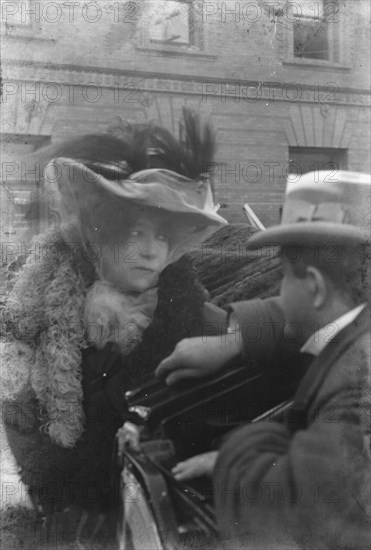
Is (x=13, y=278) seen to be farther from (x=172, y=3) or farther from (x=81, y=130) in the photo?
(x=172, y=3)

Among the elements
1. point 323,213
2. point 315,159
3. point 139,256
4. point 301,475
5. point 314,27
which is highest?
point 314,27

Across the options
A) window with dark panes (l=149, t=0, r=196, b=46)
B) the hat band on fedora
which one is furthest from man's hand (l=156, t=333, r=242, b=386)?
window with dark panes (l=149, t=0, r=196, b=46)

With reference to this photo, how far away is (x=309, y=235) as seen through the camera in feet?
8.73

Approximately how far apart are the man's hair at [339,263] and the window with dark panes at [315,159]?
0.28 meters

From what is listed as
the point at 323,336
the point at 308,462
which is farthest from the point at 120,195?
the point at 308,462

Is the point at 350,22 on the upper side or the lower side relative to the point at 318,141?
upper

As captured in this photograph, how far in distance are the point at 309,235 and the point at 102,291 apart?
734mm

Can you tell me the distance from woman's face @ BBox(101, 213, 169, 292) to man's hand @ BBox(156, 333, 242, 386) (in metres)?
0.25

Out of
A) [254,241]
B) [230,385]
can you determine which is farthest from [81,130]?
[230,385]

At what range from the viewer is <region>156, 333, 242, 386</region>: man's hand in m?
2.68

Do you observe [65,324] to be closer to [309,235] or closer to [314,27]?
[309,235]

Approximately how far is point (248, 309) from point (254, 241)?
0.78ft

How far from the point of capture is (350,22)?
2852 mm

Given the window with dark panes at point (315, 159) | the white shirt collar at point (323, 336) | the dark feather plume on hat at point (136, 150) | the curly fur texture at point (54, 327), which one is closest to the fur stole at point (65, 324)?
the curly fur texture at point (54, 327)
